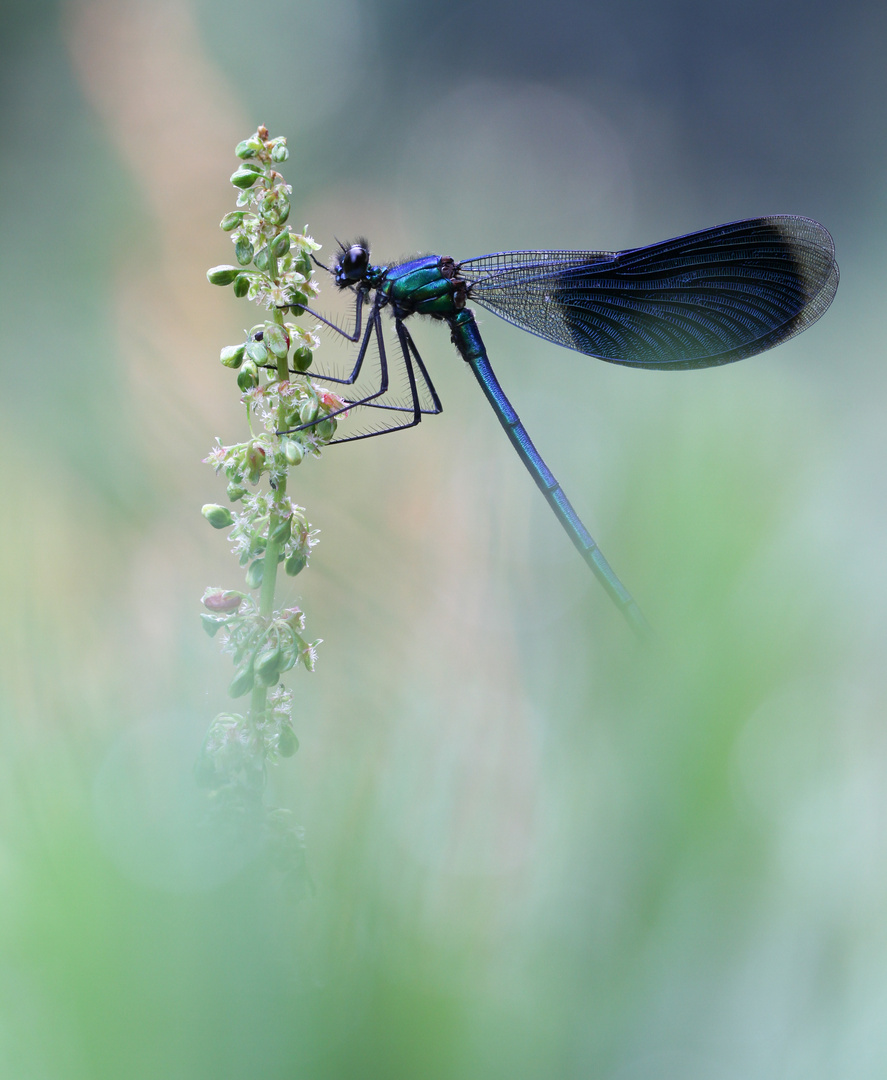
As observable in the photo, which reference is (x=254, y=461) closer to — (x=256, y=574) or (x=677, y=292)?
(x=256, y=574)

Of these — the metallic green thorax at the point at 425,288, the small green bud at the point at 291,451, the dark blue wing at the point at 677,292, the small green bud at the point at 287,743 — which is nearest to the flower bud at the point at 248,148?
the small green bud at the point at 291,451

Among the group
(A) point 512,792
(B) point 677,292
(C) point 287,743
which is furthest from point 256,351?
(B) point 677,292

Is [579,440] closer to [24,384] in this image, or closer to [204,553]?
[204,553]

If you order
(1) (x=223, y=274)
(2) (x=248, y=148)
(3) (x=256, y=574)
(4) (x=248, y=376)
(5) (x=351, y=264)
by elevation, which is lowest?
(3) (x=256, y=574)

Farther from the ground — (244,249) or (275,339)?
(244,249)

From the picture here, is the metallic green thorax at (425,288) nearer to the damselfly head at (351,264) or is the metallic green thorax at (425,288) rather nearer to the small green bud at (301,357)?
the damselfly head at (351,264)
